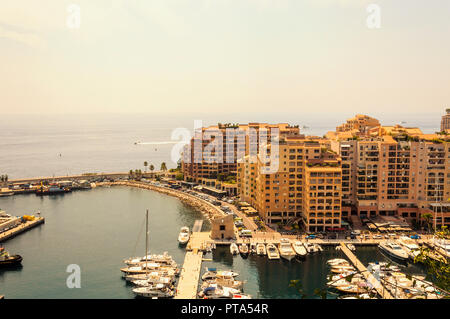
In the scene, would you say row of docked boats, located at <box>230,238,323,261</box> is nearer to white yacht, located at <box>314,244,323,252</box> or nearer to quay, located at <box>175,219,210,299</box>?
white yacht, located at <box>314,244,323,252</box>

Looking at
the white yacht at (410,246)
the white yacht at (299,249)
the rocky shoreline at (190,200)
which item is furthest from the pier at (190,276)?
the white yacht at (410,246)

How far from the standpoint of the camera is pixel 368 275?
56.7 feet

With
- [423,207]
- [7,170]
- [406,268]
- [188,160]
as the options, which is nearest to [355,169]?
[423,207]

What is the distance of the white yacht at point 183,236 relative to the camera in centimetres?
2405

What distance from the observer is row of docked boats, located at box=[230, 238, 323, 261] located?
71.4 ft

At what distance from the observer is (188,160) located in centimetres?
4162

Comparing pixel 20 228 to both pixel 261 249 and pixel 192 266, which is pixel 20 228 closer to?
pixel 192 266

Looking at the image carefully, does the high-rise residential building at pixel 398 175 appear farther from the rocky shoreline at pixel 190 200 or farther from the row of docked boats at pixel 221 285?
the row of docked boats at pixel 221 285

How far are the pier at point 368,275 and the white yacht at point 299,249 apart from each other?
223cm

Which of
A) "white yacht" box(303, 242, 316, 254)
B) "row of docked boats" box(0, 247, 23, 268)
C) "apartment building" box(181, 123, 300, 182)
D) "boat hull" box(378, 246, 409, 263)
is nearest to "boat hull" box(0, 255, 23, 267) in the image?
"row of docked boats" box(0, 247, 23, 268)

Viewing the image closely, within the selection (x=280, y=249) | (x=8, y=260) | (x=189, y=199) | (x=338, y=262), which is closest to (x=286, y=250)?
(x=280, y=249)

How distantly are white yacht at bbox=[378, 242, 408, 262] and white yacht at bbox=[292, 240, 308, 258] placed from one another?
14.0ft
